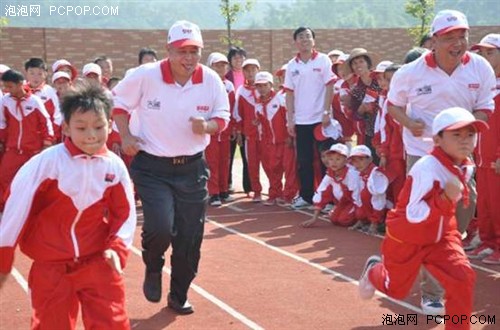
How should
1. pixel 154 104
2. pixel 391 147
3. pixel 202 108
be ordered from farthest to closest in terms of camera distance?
pixel 391 147
pixel 202 108
pixel 154 104

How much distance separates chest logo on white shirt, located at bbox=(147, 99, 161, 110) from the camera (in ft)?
19.1

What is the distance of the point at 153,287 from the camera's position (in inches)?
236

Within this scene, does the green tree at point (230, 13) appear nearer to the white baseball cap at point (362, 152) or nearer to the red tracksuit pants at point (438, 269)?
the white baseball cap at point (362, 152)

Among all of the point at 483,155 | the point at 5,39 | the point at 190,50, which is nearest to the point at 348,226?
the point at 483,155

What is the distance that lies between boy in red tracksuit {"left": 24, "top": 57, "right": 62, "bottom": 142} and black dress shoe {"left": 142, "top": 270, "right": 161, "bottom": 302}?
5.74 m

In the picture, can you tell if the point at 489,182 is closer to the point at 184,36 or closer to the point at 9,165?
the point at 184,36

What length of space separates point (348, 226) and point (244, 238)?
4.59 feet

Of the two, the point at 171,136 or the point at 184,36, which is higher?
the point at 184,36

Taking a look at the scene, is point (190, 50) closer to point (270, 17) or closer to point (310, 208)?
point (310, 208)

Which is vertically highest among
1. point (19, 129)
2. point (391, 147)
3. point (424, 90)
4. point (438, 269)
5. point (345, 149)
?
point (424, 90)

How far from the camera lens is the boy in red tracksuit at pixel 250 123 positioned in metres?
11.8

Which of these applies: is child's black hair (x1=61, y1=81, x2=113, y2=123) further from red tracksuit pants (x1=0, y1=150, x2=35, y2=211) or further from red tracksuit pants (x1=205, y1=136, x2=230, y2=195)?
red tracksuit pants (x1=205, y1=136, x2=230, y2=195)

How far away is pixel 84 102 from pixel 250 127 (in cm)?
762

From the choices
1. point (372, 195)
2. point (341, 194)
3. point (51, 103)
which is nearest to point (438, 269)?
point (372, 195)
